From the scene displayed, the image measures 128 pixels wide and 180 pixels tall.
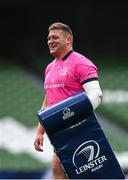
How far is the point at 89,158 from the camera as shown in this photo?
210 inches

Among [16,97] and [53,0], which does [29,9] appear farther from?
[16,97]

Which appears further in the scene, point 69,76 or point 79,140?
point 69,76

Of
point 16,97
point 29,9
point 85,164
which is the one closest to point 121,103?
point 16,97

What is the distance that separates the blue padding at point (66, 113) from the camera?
519 centimetres

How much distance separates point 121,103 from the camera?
11617 mm

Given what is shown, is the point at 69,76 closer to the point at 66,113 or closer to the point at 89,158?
the point at 66,113

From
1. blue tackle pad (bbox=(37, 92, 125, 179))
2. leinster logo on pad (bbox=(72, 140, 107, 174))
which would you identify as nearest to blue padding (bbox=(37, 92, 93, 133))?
blue tackle pad (bbox=(37, 92, 125, 179))

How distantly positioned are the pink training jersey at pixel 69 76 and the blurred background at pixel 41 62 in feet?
16.1

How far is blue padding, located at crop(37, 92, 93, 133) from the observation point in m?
5.19

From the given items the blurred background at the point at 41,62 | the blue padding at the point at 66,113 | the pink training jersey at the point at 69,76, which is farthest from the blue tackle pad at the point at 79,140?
the blurred background at the point at 41,62

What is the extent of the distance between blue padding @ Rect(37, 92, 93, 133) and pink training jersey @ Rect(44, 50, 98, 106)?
0.23 metres

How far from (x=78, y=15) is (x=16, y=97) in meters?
1.95

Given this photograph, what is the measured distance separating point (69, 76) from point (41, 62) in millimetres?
6690

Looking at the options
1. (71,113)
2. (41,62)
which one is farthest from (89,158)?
(41,62)
